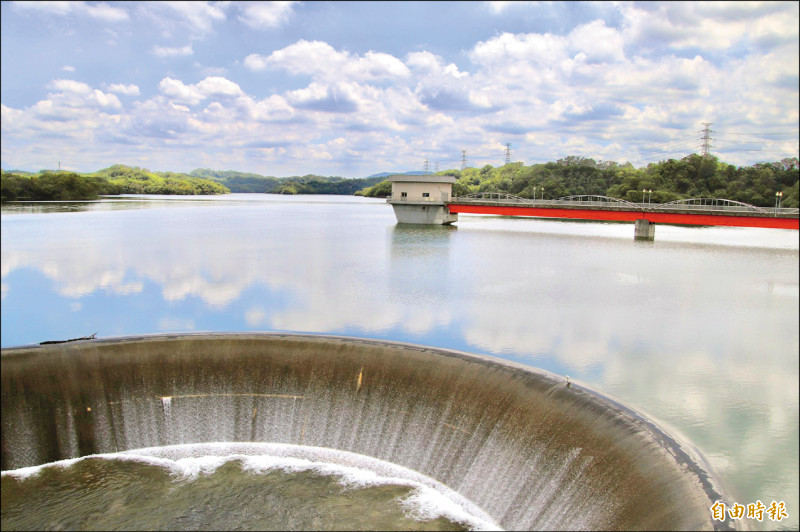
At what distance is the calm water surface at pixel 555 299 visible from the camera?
809 cm

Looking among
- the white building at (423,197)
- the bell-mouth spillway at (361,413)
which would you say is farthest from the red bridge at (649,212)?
the bell-mouth spillway at (361,413)

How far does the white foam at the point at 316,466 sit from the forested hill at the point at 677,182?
3820 cm

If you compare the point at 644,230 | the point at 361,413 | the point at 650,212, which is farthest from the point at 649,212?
the point at 361,413

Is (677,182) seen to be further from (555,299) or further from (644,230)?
(555,299)

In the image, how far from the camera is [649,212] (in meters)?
29.9

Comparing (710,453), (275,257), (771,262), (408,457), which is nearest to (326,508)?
(408,457)

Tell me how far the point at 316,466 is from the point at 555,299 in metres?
9.91

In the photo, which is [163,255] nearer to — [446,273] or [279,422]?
[446,273]

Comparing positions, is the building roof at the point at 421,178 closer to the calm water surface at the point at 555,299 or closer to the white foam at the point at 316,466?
the calm water surface at the point at 555,299

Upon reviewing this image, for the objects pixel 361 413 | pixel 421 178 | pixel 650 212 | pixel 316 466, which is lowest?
pixel 316 466

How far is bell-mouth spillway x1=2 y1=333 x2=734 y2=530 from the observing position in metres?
5.68

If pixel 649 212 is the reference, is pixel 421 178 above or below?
above

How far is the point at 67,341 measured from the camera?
8.29 metres

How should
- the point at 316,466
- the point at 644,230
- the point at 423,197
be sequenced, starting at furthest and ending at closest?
the point at 423,197
the point at 644,230
the point at 316,466
